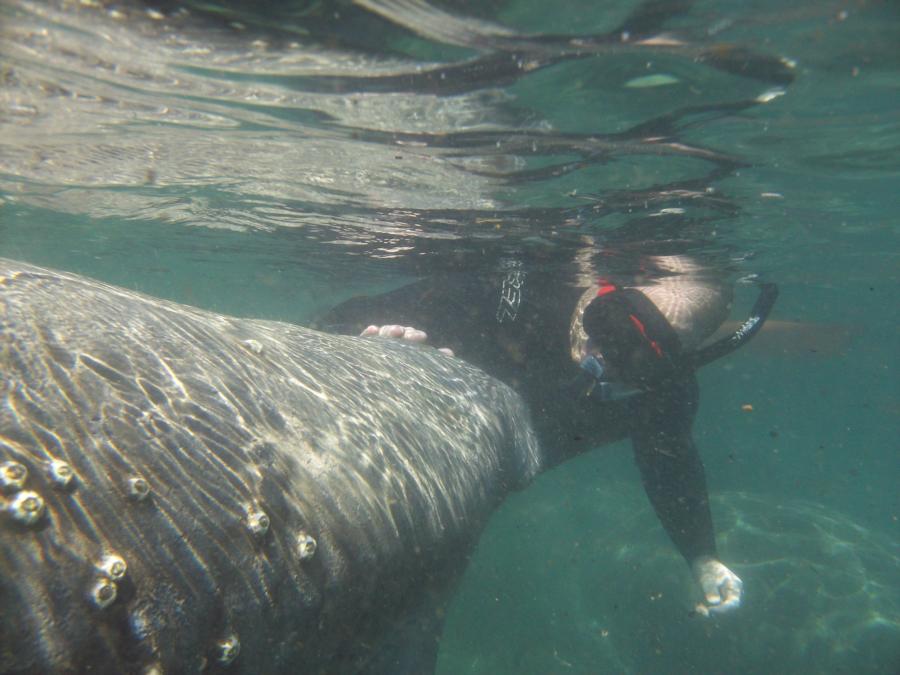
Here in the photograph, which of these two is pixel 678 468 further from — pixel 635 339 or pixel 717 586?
pixel 635 339

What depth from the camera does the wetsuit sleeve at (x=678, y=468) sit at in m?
8.02

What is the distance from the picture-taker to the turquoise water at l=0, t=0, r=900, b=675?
5.66 meters

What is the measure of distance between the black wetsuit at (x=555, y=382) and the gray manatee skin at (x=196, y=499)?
4088 mm

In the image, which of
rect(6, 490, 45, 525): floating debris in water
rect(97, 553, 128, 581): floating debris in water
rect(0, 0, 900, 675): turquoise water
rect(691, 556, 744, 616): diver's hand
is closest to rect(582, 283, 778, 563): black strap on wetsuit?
rect(691, 556, 744, 616): diver's hand

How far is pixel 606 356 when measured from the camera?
6.89 meters

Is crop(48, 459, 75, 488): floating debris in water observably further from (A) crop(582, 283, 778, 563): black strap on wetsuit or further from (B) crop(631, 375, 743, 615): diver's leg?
(B) crop(631, 375, 743, 615): diver's leg

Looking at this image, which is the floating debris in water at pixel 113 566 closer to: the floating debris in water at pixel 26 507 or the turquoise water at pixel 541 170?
the floating debris in water at pixel 26 507

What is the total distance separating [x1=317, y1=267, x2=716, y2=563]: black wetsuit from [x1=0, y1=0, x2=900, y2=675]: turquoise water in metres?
2.50

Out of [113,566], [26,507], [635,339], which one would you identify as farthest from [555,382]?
[26,507]

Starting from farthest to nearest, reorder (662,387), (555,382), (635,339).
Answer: (555,382)
(662,387)
(635,339)

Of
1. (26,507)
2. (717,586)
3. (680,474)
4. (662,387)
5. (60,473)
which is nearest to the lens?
(26,507)

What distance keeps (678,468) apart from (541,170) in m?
5.66

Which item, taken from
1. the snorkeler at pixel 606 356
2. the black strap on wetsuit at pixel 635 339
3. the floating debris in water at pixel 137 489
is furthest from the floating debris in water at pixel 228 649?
the black strap on wetsuit at pixel 635 339

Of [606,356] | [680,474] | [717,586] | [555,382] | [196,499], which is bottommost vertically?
[717,586]
